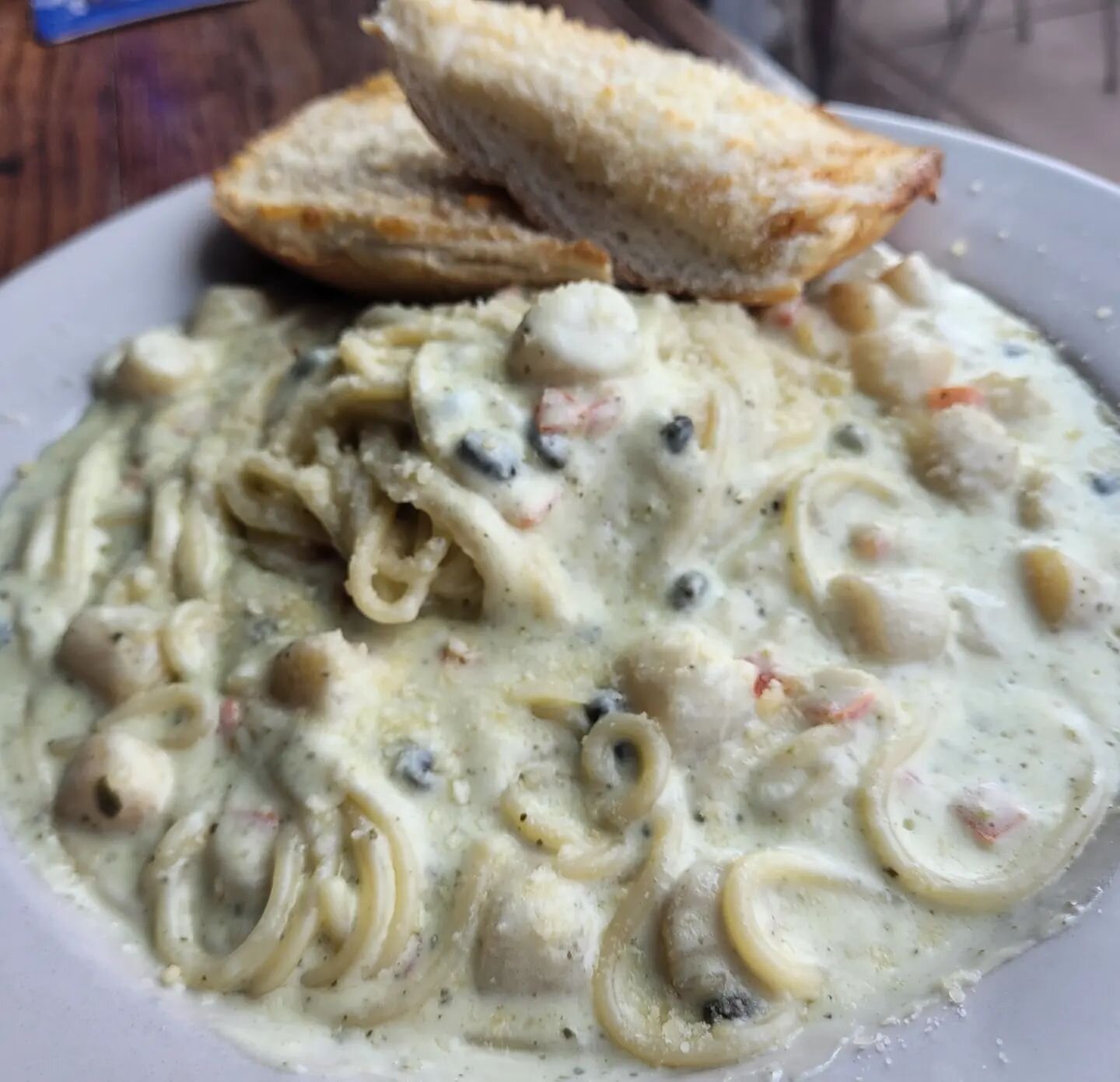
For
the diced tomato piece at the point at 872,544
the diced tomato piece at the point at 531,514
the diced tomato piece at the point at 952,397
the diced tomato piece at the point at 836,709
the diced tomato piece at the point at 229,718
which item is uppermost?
the diced tomato piece at the point at 952,397

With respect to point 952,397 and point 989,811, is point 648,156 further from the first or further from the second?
point 989,811

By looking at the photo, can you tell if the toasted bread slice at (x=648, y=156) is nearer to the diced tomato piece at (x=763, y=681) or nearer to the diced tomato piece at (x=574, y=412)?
the diced tomato piece at (x=574, y=412)

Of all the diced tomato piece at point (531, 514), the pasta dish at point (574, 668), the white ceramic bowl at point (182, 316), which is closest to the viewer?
the white ceramic bowl at point (182, 316)

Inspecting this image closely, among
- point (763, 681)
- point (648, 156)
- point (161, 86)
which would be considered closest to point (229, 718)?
point (763, 681)

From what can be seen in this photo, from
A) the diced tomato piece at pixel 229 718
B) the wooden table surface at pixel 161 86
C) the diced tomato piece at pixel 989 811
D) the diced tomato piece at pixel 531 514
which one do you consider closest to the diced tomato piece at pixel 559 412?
the diced tomato piece at pixel 531 514

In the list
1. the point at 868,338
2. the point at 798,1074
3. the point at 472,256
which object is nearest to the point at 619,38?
the point at 472,256

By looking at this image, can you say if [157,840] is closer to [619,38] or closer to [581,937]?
[581,937]

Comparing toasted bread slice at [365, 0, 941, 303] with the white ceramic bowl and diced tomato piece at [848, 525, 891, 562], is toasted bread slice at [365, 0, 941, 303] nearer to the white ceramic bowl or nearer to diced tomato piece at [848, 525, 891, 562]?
the white ceramic bowl

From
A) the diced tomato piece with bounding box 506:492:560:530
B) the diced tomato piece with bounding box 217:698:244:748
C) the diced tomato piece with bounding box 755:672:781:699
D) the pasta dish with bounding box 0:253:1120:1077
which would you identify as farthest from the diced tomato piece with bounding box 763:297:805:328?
the diced tomato piece with bounding box 217:698:244:748
